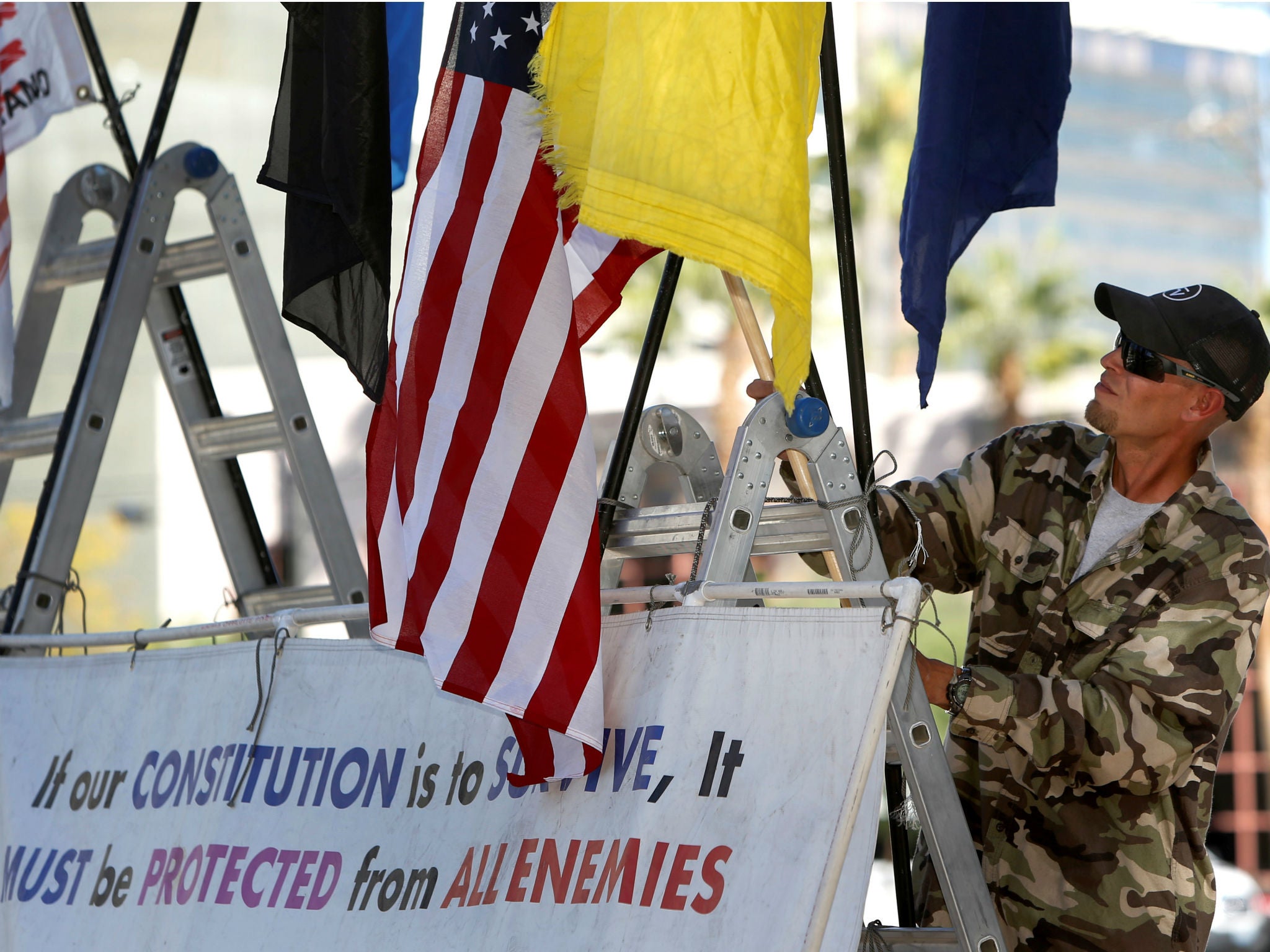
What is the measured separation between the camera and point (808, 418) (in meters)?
2.48

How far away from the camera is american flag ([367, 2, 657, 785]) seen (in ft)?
8.14

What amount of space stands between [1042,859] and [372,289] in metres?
1.74

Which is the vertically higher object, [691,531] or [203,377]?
[203,377]

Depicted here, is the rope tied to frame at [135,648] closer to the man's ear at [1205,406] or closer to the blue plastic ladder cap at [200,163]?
the blue plastic ladder cap at [200,163]

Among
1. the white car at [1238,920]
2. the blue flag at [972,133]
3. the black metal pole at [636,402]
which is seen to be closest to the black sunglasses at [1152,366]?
the blue flag at [972,133]

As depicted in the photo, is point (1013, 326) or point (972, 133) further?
point (1013, 326)

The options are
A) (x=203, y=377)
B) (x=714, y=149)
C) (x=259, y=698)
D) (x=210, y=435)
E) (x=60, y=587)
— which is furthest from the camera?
(x=203, y=377)

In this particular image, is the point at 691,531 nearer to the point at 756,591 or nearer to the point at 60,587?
the point at 756,591

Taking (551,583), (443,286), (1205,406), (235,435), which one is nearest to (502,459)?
(551,583)

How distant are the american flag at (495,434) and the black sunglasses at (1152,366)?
1.10 m

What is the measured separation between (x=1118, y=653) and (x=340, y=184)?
1.74 metres

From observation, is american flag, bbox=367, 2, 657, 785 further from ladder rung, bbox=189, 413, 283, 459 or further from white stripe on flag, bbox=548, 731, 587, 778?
ladder rung, bbox=189, 413, 283, 459

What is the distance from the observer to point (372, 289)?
289 centimetres

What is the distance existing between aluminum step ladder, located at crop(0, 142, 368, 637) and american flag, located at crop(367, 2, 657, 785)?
1291 millimetres
